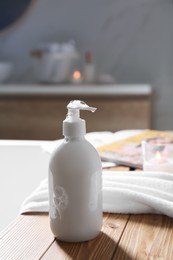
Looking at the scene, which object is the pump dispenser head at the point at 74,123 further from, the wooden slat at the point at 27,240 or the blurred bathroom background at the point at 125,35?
the blurred bathroom background at the point at 125,35

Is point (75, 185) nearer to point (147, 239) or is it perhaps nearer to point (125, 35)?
point (147, 239)

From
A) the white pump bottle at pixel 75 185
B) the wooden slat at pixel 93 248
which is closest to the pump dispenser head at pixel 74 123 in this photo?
the white pump bottle at pixel 75 185

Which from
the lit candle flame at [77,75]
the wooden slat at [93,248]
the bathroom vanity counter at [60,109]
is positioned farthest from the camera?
the lit candle flame at [77,75]

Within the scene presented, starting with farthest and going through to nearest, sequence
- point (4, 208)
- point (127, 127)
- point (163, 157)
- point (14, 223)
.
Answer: point (127, 127), point (4, 208), point (163, 157), point (14, 223)

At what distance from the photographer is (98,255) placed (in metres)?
0.69

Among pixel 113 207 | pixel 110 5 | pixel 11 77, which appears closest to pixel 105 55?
pixel 110 5

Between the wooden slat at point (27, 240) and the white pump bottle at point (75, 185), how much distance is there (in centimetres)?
3

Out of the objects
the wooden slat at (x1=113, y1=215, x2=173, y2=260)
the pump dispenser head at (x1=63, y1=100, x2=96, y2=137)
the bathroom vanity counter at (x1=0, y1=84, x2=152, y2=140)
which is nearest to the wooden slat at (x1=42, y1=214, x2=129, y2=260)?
the wooden slat at (x1=113, y1=215, x2=173, y2=260)

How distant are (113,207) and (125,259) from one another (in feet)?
0.65

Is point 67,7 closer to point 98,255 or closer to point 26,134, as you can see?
point 26,134

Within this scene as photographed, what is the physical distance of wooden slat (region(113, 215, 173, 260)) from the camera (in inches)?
27.4

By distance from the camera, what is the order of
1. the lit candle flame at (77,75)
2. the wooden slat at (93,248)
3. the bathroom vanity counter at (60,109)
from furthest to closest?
the lit candle flame at (77,75) < the bathroom vanity counter at (60,109) < the wooden slat at (93,248)

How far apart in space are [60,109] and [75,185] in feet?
7.87

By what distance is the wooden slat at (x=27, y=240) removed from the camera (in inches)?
27.5
